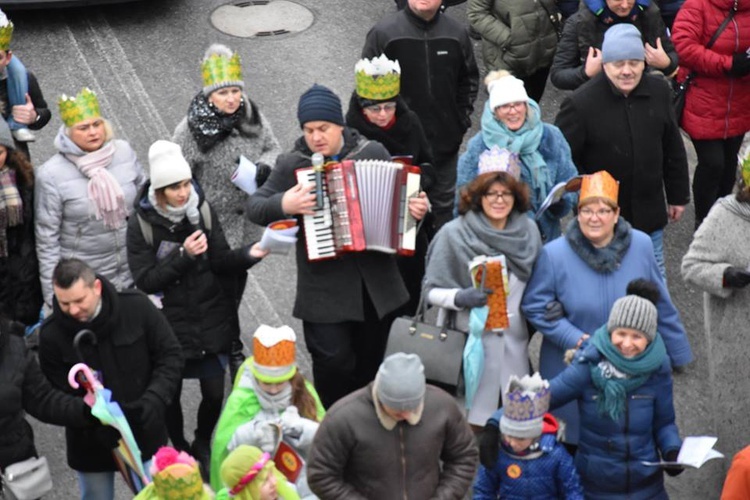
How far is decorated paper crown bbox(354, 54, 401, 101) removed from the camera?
8938mm

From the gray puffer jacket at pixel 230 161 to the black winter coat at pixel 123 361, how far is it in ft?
4.88

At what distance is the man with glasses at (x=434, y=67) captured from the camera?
33.7ft

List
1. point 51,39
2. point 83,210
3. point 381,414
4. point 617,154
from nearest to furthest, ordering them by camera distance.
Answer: point 381,414
point 83,210
point 617,154
point 51,39

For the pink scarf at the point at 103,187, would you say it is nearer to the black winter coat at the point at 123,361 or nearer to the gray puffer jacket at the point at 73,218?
the gray puffer jacket at the point at 73,218

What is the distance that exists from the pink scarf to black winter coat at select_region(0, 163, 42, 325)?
0.37 m

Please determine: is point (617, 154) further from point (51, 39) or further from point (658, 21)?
point (51, 39)

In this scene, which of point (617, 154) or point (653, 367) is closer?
point (653, 367)

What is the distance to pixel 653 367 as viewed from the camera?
295 inches

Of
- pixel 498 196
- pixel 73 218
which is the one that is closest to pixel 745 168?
pixel 498 196

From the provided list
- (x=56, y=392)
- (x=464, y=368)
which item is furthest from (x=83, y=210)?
(x=464, y=368)

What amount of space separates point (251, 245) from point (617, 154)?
2299 mm

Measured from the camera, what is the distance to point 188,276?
842 centimetres

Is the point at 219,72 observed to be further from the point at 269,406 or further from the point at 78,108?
the point at 269,406

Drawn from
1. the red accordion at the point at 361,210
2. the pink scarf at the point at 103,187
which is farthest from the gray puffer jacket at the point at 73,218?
the red accordion at the point at 361,210
